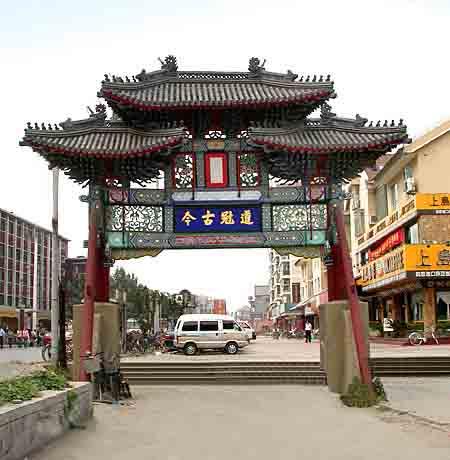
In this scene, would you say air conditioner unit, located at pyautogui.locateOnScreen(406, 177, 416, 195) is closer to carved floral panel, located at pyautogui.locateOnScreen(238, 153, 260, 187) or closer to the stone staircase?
the stone staircase

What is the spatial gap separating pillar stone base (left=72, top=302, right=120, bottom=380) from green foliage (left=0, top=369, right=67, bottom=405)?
4.85 m

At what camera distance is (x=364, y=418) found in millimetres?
10883

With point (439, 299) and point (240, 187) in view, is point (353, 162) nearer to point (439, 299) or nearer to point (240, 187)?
point (240, 187)

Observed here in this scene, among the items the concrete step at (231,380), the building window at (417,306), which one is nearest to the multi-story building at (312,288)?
the building window at (417,306)

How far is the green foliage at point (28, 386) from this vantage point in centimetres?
718

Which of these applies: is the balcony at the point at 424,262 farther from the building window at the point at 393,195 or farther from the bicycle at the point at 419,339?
the building window at the point at 393,195

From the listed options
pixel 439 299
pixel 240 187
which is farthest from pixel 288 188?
pixel 439 299

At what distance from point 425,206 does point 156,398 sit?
18875mm

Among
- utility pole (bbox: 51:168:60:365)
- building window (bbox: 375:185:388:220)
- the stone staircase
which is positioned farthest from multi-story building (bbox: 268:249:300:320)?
the stone staircase

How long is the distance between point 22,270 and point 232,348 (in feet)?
160

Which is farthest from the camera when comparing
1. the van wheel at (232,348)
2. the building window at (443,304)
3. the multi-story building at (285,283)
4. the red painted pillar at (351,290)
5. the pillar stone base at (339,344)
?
the multi-story building at (285,283)

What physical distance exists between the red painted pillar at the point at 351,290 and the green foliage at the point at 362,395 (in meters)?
0.16

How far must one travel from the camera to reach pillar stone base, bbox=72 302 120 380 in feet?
46.0

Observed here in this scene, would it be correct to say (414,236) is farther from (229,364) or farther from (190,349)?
(229,364)
